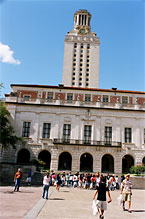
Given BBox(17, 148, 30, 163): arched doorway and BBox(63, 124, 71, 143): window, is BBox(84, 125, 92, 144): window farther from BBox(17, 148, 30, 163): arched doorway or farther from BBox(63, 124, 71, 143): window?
BBox(17, 148, 30, 163): arched doorway

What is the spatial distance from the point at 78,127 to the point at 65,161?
6511mm

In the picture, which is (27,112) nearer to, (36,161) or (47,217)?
(36,161)

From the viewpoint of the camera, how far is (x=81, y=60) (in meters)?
79.0

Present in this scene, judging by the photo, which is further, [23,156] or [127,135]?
[127,135]

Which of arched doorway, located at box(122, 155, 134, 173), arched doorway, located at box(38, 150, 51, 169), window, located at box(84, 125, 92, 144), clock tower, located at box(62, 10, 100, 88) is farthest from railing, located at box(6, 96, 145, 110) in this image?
clock tower, located at box(62, 10, 100, 88)

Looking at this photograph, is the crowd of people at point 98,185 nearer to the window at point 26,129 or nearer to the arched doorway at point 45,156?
the arched doorway at point 45,156

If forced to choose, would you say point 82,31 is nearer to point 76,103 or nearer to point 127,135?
point 76,103

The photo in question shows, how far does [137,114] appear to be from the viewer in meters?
37.9

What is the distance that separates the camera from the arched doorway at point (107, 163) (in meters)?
36.8

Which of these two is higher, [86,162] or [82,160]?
[82,160]

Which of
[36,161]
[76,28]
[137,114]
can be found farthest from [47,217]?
[76,28]

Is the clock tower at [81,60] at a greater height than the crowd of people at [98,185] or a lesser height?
greater

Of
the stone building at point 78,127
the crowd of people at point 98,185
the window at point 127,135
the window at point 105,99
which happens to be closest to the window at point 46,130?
the stone building at point 78,127

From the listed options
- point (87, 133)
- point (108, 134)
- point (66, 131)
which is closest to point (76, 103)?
point (66, 131)
